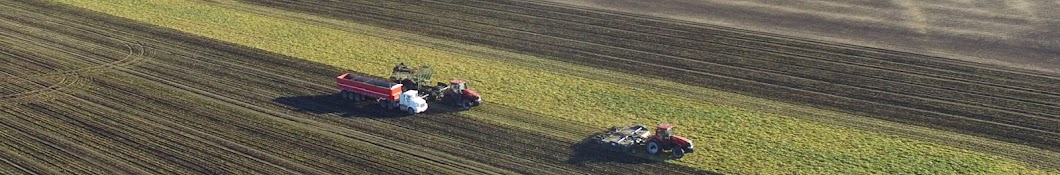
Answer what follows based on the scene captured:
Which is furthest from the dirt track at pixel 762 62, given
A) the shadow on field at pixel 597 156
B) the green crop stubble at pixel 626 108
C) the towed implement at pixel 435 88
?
the shadow on field at pixel 597 156

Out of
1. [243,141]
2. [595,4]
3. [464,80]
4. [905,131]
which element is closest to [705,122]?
[905,131]

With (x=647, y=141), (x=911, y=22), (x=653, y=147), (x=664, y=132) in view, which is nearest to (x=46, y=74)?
(x=647, y=141)

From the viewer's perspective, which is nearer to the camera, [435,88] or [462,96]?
[462,96]

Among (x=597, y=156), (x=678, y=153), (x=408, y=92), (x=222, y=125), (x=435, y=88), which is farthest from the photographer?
(x=435, y=88)

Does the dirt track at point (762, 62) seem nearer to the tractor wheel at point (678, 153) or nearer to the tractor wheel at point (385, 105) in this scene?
the tractor wheel at point (678, 153)

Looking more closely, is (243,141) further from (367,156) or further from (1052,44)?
(1052,44)

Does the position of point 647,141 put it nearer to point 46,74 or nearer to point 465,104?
point 465,104
